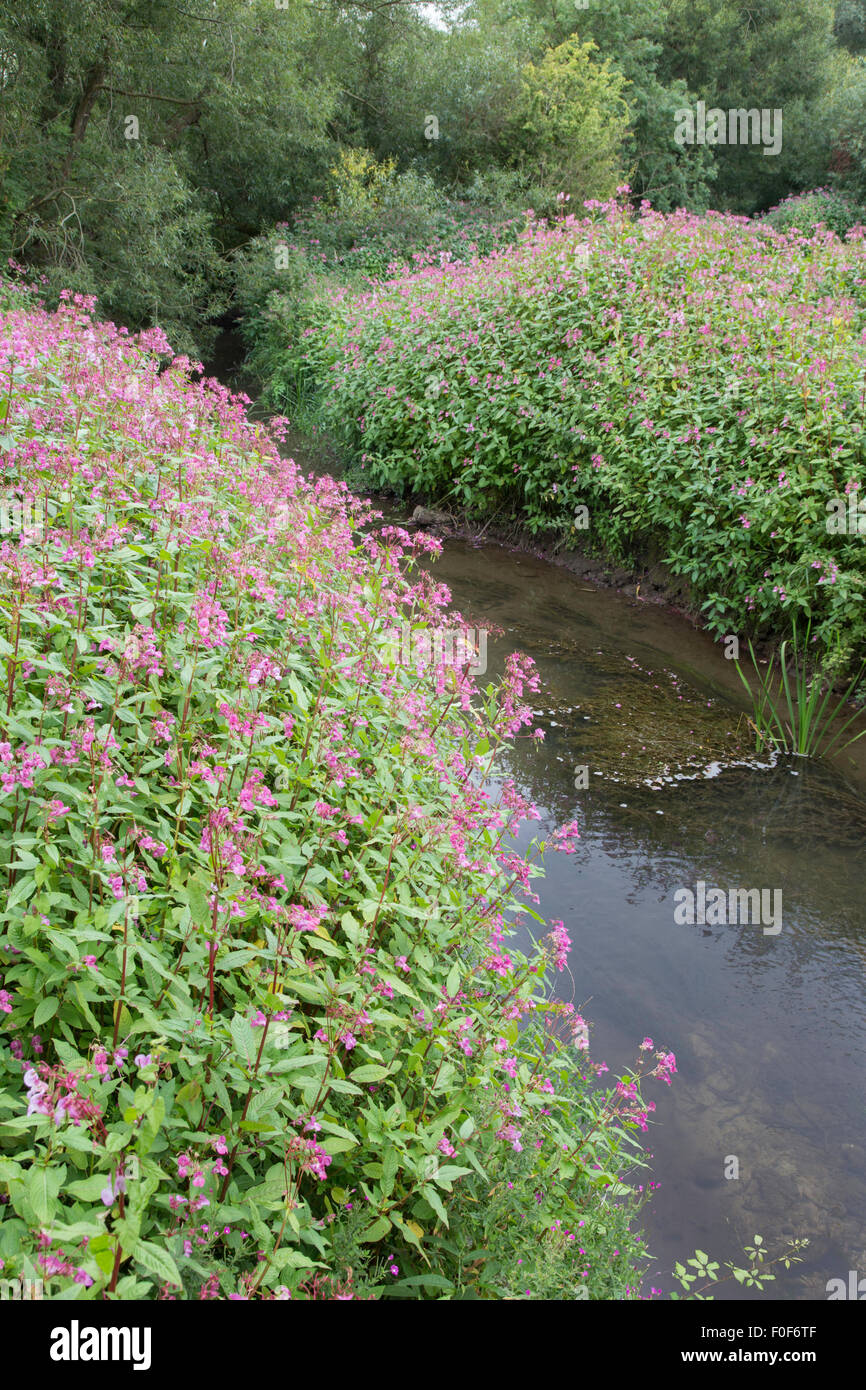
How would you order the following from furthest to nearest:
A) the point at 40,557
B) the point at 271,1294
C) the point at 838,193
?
1. the point at 838,193
2. the point at 40,557
3. the point at 271,1294

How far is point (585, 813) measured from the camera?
520cm

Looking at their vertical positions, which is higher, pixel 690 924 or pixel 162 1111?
pixel 162 1111

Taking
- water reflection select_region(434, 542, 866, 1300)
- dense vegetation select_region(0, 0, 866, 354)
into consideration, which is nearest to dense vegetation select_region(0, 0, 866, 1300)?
water reflection select_region(434, 542, 866, 1300)

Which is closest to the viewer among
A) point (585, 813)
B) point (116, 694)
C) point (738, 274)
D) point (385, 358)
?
point (116, 694)

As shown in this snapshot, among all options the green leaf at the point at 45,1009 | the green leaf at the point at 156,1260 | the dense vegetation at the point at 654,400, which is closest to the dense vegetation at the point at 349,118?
the dense vegetation at the point at 654,400

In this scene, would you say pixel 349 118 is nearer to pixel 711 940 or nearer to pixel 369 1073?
pixel 711 940

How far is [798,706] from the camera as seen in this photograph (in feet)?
20.9

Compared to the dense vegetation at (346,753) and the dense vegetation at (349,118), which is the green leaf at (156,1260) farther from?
the dense vegetation at (349,118)

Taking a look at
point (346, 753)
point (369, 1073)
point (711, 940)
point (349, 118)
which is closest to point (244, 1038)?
point (369, 1073)

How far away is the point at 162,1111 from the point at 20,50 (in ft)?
51.9


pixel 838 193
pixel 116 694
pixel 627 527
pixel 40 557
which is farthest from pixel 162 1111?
pixel 838 193

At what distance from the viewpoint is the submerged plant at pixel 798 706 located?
236 inches

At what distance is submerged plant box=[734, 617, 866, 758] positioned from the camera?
598 centimetres
